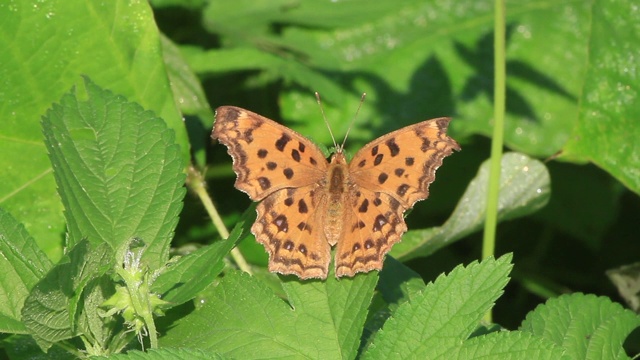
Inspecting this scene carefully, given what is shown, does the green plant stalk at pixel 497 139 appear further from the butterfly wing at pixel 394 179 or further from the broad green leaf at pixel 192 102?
the broad green leaf at pixel 192 102

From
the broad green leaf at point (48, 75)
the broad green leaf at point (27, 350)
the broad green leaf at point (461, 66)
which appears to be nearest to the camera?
the broad green leaf at point (27, 350)

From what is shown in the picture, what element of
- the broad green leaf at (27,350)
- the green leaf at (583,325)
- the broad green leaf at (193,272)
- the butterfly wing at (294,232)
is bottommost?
the green leaf at (583,325)

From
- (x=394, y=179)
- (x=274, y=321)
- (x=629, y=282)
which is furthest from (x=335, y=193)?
(x=629, y=282)

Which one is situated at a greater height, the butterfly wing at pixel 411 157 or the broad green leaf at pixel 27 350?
the butterfly wing at pixel 411 157

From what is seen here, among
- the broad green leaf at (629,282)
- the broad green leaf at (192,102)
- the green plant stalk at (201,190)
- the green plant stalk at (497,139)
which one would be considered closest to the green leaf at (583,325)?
the green plant stalk at (497,139)

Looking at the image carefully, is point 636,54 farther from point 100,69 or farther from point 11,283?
point 11,283

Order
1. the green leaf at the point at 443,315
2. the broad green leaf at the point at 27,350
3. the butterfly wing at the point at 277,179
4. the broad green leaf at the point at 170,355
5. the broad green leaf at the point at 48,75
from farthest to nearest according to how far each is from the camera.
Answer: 1. the broad green leaf at the point at 48,75
2. the butterfly wing at the point at 277,179
3. the broad green leaf at the point at 27,350
4. the green leaf at the point at 443,315
5. the broad green leaf at the point at 170,355

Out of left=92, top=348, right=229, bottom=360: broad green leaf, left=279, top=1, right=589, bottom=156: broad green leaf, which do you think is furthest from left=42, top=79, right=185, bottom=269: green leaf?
left=279, top=1, right=589, bottom=156: broad green leaf

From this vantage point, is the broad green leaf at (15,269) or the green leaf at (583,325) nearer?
the broad green leaf at (15,269)

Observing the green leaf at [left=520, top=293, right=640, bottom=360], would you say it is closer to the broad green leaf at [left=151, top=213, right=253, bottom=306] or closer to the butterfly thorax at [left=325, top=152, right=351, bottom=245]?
the butterfly thorax at [left=325, top=152, right=351, bottom=245]
